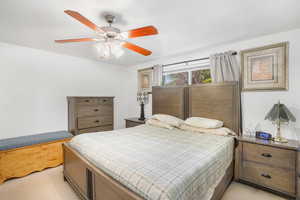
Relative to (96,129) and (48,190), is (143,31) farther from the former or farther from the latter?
(96,129)

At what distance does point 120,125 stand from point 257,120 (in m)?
3.65

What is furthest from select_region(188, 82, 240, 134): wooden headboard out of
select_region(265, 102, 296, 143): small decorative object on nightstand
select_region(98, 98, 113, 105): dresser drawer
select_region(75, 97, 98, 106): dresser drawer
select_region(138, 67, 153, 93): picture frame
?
select_region(75, 97, 98, 106): dresser drawer

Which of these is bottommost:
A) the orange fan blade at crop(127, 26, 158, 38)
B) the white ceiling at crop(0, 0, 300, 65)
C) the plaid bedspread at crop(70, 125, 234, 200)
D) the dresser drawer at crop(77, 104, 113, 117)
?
the plaid bedspread at crop(70, 125, 234, 200)

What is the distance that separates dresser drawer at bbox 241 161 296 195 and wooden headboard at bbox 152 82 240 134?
1.99ft

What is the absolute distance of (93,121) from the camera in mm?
3521

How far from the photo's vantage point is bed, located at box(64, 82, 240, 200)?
1.09 metres

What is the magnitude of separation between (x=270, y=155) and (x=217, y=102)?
1145 mm

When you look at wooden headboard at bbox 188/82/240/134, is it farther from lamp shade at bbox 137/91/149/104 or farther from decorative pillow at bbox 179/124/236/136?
lamp shade at bbox 137/91/149/104

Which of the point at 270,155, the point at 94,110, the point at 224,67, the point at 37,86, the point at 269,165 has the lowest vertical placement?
the point at 269,165

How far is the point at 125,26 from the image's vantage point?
210 centimetres

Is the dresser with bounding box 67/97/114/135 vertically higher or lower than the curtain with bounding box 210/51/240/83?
lower

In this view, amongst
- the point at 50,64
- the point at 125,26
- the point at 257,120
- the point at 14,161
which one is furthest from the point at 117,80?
the point at 257,120

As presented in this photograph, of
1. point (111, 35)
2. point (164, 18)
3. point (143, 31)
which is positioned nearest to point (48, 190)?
point (111, 35)

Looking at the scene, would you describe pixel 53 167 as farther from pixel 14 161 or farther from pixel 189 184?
pixel 189 184
